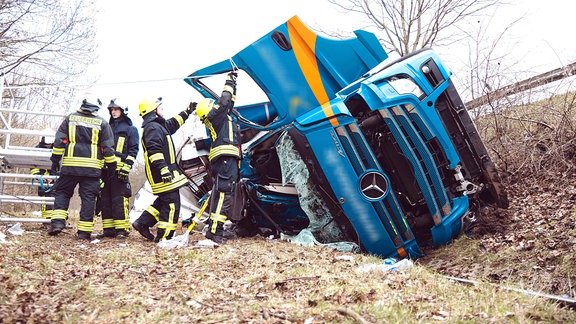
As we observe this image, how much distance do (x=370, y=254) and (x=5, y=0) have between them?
424 inches

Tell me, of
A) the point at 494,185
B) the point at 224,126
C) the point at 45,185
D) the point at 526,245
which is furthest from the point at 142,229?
the point at 526,245

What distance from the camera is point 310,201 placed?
538cm

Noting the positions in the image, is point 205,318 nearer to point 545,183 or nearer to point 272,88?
point 272,88

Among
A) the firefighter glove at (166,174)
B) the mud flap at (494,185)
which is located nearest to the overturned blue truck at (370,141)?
the mud flap at (494,185)

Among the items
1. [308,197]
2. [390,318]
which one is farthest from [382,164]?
[390,318]

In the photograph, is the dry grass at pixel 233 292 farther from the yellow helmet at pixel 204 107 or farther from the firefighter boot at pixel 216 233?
the yellow helmet at pixel 204 107

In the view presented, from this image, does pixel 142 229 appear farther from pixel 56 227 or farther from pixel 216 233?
pixel 216 233

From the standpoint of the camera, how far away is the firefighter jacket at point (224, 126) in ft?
17.9

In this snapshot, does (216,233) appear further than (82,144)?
No

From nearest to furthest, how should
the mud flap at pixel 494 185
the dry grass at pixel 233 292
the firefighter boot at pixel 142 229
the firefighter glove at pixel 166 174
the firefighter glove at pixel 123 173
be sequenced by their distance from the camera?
the dry grass at pixel 233 292
the mud flap at pixel 494 185
the firefighter glove at pixel 166 174
the firefighter boot at pixel 142 229
the firefighter glove at pixel 123 173

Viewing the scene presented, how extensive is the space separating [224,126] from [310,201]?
1236mm

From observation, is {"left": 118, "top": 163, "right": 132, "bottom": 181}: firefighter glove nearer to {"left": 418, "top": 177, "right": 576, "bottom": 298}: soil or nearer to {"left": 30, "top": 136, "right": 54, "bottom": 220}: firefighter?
{"left": 30, "top": 136, "right": 54, "bottom": 220}: firefighter

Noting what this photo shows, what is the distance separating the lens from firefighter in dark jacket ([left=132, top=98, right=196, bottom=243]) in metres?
5.71

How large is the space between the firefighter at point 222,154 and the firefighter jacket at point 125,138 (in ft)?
4.83
